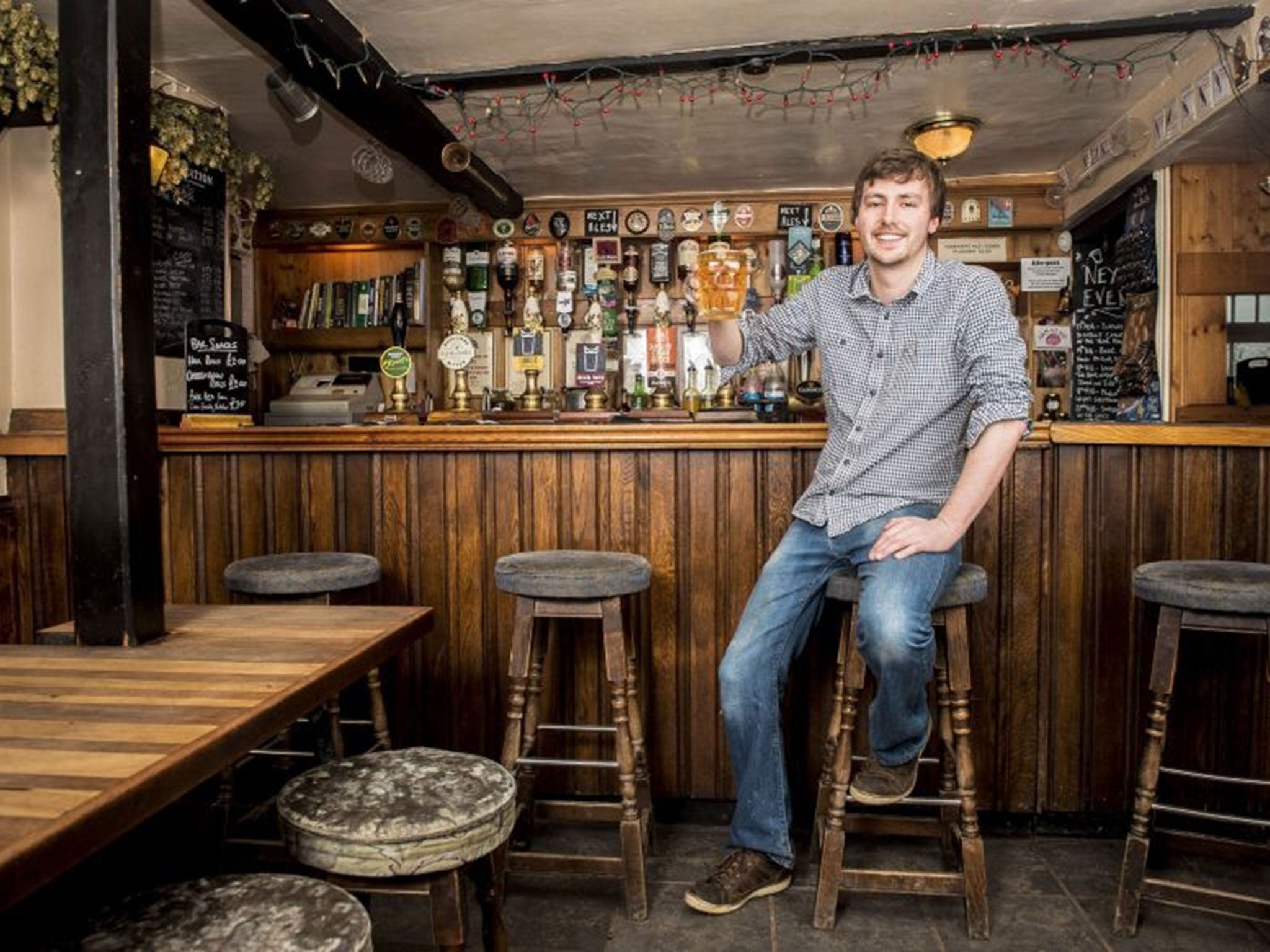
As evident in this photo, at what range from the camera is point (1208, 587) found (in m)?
2.02

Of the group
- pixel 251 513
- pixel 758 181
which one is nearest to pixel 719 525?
pixel 251 513

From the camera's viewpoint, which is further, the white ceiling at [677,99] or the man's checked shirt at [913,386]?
the white ceiling at [677,99]

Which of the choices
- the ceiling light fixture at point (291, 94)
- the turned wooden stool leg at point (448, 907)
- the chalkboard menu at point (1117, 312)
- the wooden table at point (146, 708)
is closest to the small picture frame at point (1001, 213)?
the chalkboard menu at point (1117, 312)

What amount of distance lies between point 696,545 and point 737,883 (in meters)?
0.90

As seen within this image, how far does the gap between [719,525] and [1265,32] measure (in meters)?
2.59

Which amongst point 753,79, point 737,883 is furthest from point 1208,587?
point 753,79

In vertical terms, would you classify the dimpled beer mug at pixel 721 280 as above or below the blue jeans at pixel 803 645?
above

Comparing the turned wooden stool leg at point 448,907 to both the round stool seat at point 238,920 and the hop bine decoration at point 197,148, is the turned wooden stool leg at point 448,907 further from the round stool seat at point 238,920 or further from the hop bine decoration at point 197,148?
the hop bine decoration at point 197,148

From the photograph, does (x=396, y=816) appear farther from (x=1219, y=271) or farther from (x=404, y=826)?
(x=1219, y=271)

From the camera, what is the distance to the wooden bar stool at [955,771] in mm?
2082

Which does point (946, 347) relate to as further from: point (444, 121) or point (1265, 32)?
point (444, 121)

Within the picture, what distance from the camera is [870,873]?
216cm

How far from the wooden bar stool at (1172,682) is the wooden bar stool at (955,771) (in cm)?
32

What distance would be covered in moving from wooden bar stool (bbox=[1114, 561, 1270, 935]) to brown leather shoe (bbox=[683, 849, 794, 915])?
740 mm
